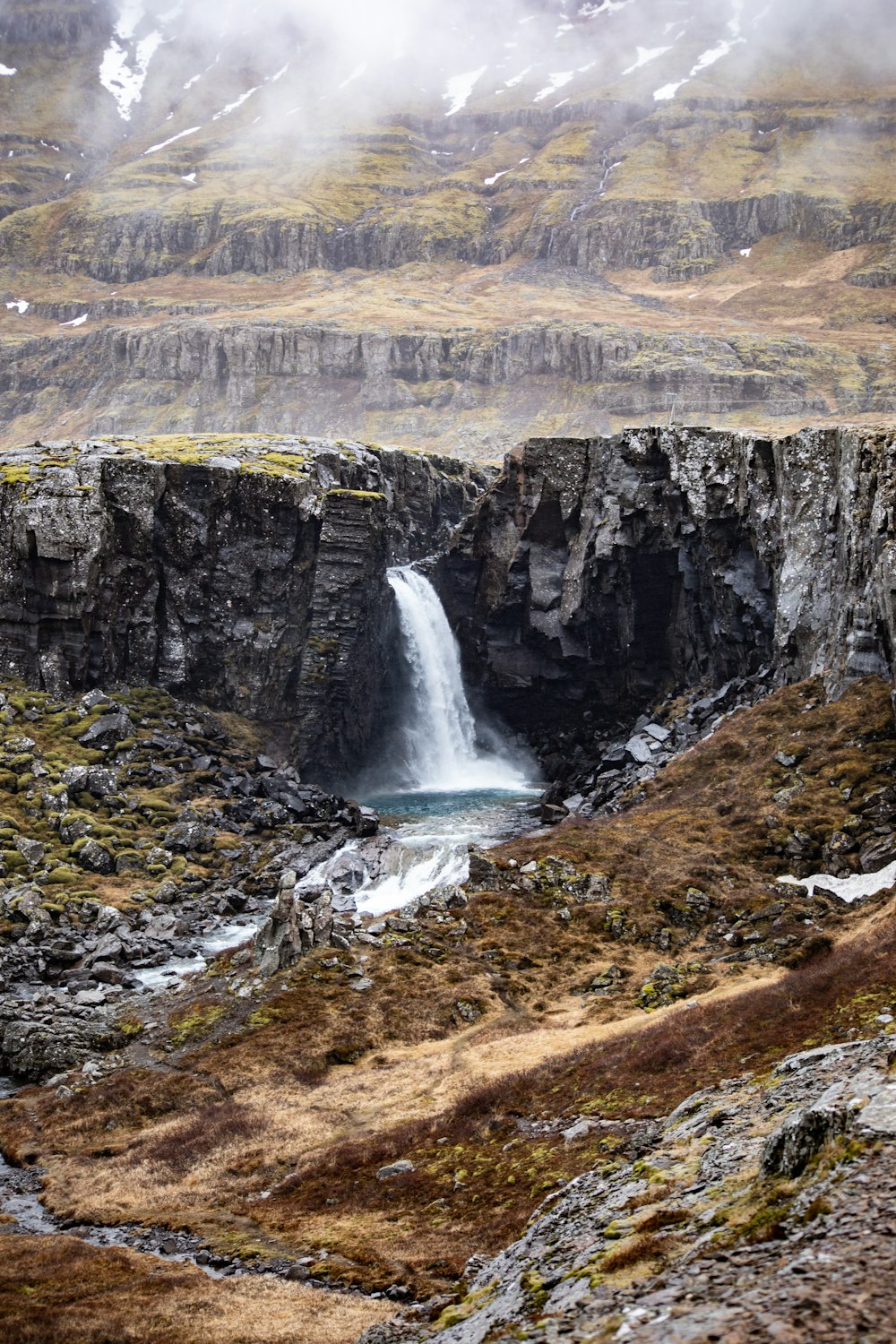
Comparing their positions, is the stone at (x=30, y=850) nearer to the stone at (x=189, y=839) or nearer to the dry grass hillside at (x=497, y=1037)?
the stone at (x=189, y=839)

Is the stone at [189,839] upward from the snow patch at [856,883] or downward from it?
downward

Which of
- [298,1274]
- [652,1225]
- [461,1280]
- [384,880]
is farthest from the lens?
[384,880]

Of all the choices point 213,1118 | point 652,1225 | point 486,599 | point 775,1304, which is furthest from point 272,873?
point 775,1304

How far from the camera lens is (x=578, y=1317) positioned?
42.7 feet

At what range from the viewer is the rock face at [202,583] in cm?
7562

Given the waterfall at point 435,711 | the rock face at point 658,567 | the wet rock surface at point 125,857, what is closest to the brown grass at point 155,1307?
the wet rock surface at point 125,857

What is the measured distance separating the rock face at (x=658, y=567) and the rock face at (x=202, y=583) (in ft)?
37.5

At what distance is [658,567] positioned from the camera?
8306cm

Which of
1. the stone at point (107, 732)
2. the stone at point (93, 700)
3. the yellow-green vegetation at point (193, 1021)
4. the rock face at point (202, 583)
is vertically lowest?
the yellow-green vegetation at point (193, 1021)

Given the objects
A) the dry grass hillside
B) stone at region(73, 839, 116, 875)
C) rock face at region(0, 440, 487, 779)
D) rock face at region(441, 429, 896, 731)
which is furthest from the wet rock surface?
rock face at region(441, 429, 896, 731)

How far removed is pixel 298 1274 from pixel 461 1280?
176 inches

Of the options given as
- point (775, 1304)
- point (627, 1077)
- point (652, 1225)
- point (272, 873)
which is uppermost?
point (775, 1304)

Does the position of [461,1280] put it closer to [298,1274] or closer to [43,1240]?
[298,1274]

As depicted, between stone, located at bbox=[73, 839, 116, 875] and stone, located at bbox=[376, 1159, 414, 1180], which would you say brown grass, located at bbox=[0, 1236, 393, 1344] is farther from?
stone, located at bbox=[73, 839, 116, 875]
